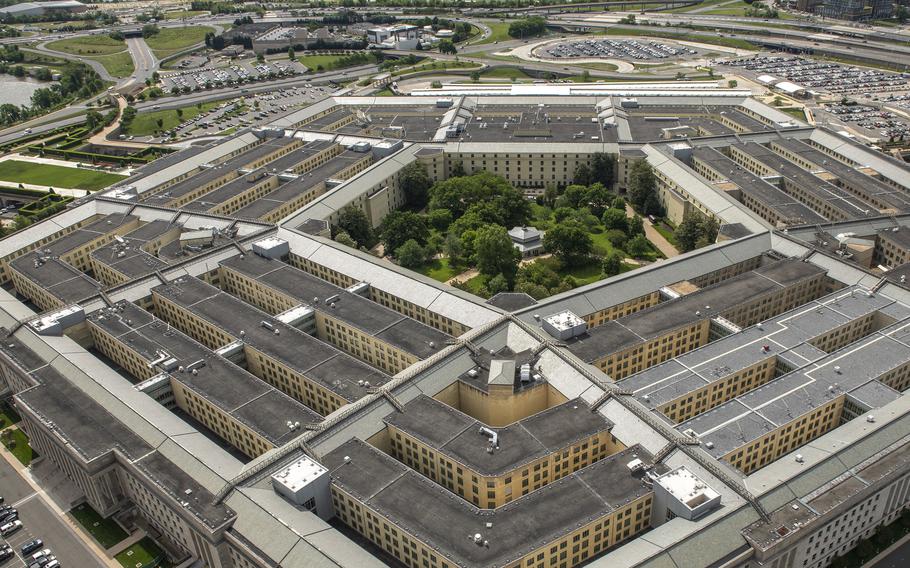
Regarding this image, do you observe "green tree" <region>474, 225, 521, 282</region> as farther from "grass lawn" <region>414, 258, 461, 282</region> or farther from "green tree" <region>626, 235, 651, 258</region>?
"green tree" <region>626, 235, 651, 258</region>

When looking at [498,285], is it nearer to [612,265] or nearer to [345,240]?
[612,265]

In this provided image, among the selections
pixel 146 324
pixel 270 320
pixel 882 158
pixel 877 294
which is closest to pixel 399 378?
pixel 270 320

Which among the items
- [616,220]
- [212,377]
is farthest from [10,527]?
[616,220]

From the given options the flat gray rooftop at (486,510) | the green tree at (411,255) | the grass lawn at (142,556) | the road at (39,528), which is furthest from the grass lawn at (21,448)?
the green tree at (411,255)

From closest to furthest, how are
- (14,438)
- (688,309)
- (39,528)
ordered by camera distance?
(39,528), (14,438), (688,309)

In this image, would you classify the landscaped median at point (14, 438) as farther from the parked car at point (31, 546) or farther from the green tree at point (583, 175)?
the green tree at point (583, 175)

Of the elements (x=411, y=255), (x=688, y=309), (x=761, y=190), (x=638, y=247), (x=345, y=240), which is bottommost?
(x=638, y=247)

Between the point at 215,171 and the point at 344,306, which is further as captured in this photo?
the point at 215,171
